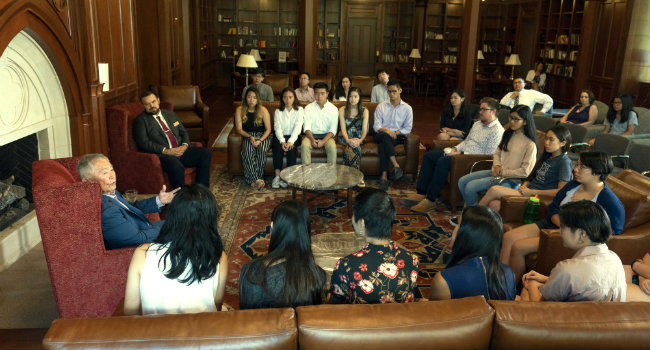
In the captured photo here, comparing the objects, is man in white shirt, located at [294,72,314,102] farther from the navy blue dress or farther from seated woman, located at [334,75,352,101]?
the navy blue dress

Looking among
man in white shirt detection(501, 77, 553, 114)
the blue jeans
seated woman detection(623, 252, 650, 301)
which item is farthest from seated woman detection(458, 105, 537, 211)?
man in white shirt detection(501, 77, 553, 114)

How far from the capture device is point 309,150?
627 centimetres

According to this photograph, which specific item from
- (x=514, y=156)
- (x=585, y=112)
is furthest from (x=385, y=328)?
(x=585, y=112)

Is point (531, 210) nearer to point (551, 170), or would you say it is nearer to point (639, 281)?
point (551, 170)

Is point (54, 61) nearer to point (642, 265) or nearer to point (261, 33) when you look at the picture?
point (642, 265)

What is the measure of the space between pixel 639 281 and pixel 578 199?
68cm

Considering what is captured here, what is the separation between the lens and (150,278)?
222 centimetres

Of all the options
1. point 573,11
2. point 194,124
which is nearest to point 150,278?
point 194,124

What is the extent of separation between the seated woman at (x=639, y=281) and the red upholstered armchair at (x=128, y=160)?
159 inches

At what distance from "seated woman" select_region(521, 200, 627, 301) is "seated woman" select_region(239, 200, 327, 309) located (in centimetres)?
114

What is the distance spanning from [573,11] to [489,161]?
29.6 feet

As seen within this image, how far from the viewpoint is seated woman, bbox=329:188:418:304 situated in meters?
2.24

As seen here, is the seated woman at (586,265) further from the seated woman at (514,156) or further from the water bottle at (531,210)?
the seated woman at (514,156)

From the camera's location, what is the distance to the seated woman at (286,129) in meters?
6.26
